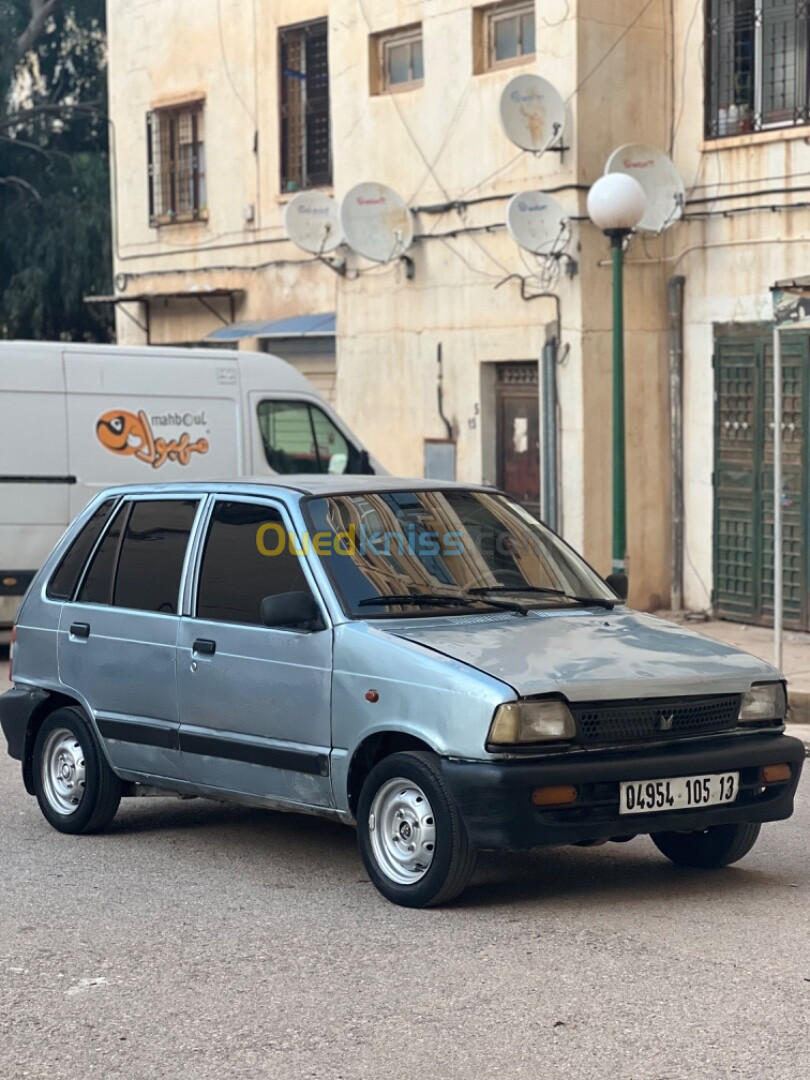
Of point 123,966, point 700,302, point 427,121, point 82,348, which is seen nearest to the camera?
point 123,966

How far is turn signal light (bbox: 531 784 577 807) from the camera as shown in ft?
20.2

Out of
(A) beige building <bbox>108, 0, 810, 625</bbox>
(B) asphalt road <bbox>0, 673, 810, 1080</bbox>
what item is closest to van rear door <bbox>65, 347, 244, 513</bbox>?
(A) beige building <bbox>108, 0, 810, 625</bbox>

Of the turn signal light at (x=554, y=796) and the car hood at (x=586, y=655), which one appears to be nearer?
the turn signal light at (x=554, y=796)

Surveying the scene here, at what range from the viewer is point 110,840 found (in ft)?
26.0

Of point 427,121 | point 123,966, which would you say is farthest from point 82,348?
point 123,966

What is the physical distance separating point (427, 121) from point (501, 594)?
11.3m

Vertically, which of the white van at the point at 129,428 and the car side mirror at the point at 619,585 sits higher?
the white van at the point at 129,428

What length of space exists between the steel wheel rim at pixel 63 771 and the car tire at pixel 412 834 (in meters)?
1.88

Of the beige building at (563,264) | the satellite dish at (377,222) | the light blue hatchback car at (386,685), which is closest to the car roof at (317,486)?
the light blue hatchback car at (386,685)

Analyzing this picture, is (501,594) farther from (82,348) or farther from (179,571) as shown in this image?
(82,348)

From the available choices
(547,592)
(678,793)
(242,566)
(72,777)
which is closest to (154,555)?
(242,566)

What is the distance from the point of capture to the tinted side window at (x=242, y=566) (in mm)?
7184

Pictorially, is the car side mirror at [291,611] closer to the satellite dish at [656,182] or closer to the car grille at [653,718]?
the car grille at [653,718]

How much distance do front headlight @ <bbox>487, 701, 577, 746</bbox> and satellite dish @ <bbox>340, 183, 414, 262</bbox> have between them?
12.0 metres
